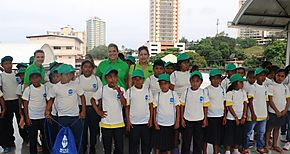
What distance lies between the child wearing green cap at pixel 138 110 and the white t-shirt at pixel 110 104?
117 millimetres

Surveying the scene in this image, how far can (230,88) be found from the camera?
3.56 meters

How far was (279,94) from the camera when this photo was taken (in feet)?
12.5

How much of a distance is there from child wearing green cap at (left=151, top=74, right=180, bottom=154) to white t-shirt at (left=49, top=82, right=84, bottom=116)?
945 millimetres

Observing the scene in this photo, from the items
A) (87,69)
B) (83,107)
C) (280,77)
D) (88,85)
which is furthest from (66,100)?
(280,77)

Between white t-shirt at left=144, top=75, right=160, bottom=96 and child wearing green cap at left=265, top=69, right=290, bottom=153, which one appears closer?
white t-shirt at left=144, top=75, right=160, bottom=96

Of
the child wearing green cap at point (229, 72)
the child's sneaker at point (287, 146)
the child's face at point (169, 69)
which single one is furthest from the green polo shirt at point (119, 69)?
the child's sneaker at point (287, 146)

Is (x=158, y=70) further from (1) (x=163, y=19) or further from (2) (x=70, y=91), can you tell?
(1) (x=163, y=19)

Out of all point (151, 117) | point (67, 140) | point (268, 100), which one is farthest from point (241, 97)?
point (67, 140)

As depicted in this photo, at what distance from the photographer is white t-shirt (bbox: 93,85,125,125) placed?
3090 mm

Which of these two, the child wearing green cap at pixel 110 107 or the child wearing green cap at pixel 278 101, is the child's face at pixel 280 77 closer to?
the child wearing green cap at pixel 278 101

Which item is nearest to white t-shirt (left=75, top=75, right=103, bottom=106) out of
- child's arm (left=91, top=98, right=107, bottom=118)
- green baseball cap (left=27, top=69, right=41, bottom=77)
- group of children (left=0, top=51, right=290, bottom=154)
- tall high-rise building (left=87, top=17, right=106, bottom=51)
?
group of children (left=0, top=51, right=290, bottom=154)

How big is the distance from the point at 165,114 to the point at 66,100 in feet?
3.83

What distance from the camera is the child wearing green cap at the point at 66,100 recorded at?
125 inches

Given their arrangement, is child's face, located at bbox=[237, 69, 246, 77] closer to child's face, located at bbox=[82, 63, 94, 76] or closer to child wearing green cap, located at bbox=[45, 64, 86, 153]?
child's face, located at bbox=[82, 63, 94, 76]
